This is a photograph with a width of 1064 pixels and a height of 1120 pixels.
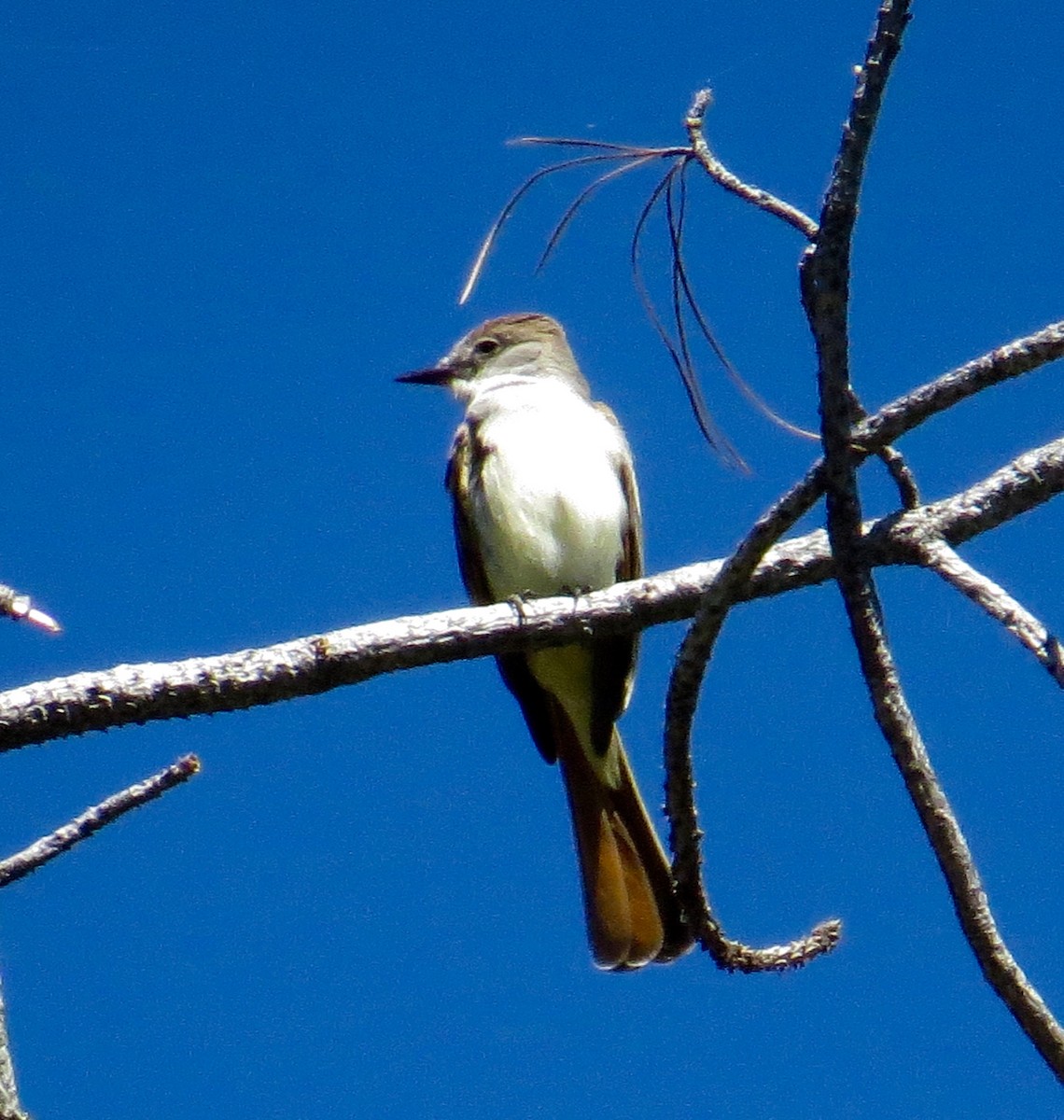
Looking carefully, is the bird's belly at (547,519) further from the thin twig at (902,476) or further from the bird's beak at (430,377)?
the thin twig at (902,476)

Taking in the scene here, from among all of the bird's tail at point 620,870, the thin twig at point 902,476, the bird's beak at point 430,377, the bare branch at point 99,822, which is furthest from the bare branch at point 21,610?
the bird's beak at point 430,377

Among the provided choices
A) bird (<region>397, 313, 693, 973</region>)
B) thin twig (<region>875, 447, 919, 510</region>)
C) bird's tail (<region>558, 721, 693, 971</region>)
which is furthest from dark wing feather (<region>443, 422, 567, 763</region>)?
thin twig (<region>875, 447, 919, 510</region>)

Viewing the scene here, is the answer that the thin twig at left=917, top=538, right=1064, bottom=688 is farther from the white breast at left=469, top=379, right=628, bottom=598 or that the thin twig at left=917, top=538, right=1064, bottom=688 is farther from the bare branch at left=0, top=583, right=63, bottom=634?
the white breast at left=469, top=379, right=628, bottom=598

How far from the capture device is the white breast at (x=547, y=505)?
5625 mm

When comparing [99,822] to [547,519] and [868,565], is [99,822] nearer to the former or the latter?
[868,565]

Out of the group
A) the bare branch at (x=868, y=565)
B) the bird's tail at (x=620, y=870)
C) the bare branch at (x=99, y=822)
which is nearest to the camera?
the bare branch at (x=868, y=565)

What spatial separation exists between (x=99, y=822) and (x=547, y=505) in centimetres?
295

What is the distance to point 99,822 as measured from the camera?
2852 millimetres

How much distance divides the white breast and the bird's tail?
59 cm

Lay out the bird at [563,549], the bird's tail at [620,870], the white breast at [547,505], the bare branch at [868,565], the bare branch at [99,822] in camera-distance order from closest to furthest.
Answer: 1. the bare branch at [868,565]
2. the bare branch at [99,822]
3. the bird's tail at [620,870]
4. the bird at [563,549]
5. the white breast at [547,505]

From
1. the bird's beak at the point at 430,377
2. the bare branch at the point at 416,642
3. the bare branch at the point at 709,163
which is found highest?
the bird's beak at the point at 430,377

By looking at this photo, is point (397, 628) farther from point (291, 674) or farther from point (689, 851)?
point (689, 851)

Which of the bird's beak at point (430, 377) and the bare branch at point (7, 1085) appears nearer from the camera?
the bare branch at point (7, 1085)

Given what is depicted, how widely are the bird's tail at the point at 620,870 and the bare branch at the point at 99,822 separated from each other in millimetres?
2077
